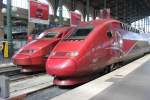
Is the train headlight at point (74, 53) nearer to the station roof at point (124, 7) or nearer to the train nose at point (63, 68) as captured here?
the train nose at point (63, 68)

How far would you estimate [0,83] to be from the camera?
21.0 feet

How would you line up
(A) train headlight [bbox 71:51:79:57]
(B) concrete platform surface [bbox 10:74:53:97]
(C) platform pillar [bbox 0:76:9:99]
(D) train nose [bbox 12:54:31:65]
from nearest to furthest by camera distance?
(C) platform pillar [bbox 0:76:9:99] < (B) concrete platform surface [bbox 10:74:53:97] < (A) train headlight [bbox 71:51:79:57] < (D) train nose [bbox 12:54:31:65]

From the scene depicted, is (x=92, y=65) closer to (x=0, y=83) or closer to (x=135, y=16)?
(x=0, y=83)

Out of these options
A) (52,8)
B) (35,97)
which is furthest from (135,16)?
(35,97)

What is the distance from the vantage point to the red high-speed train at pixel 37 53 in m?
12.8

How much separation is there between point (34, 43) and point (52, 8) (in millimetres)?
30289

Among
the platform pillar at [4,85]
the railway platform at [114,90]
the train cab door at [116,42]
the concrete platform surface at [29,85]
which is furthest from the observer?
the train cab door at [116,42]

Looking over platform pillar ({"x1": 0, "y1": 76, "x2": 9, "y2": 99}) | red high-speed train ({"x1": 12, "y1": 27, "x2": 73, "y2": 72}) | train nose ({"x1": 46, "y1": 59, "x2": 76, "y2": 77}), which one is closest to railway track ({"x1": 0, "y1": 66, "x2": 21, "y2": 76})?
red high-speed train ({"x1": 12, "y1": 27, "x2": 73, "y2": 72})

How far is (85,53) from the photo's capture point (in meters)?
9.93

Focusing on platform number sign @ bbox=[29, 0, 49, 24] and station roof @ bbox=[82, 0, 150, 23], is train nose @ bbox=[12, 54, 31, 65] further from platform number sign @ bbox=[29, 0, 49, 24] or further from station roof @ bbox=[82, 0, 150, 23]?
station roof @ bbox=[82, 0, 150, 23]

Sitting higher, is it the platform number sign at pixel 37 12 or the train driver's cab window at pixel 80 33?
the platform number sign at pixel 37 12

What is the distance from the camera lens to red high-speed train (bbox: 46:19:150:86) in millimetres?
9539

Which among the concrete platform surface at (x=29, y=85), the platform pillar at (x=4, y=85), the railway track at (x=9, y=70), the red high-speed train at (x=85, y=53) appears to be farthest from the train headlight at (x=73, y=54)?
the railway track at (x=9, y=70)

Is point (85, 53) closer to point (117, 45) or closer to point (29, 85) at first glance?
point (29, 85)
